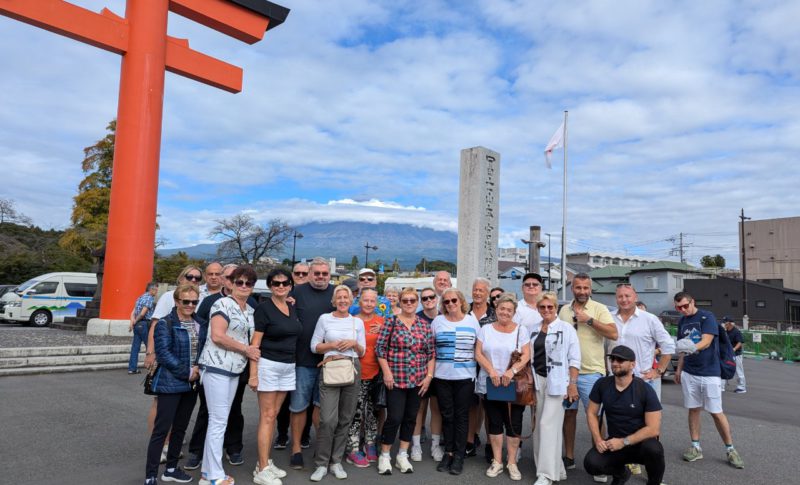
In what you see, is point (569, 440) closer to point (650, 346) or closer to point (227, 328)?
point (650, 346)

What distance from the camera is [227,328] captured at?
12.9 ft

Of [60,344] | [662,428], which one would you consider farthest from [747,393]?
[60,344]

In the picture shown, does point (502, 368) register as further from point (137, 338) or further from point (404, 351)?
point (137, 338)

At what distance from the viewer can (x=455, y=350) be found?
463 cm

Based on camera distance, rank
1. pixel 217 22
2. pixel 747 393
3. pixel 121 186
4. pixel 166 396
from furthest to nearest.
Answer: pixel 217 22, pixel 121 186, pixel 747 393, pixel 166 396

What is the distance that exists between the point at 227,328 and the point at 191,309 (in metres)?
0.45

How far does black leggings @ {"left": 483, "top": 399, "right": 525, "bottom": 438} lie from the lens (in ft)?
14.8

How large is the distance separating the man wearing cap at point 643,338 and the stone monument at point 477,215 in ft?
21.1

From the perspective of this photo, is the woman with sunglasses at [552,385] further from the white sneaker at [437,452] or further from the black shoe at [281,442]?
the black shoe at [281,442]

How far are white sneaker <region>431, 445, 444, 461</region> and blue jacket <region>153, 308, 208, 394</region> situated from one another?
7.82 ft

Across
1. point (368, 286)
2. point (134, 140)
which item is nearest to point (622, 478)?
point (368, 286)

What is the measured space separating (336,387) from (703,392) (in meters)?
3.81

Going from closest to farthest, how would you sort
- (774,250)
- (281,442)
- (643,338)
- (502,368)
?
1. (502,368)
2. (643,338)
3. (281,442)
4. (774,250)

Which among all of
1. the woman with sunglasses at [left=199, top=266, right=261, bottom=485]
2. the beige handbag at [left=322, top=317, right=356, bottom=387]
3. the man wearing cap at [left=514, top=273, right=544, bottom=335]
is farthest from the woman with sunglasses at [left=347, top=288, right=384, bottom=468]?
the man wearing cap at [left=514, top=273, right=544, bottom=335]
